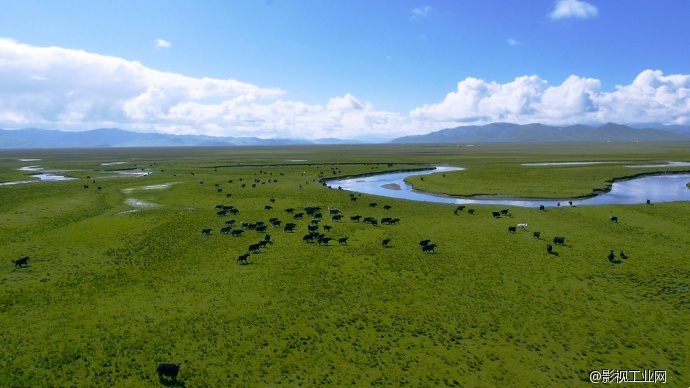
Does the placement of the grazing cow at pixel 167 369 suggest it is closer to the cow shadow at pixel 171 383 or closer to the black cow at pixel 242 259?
the cow shadow at pixel 171 383

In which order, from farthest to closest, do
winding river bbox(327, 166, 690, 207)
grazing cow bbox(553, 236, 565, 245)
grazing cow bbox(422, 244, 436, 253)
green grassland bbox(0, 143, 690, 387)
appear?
1. winding river bbox(327, 166, 690, 207)
2. grazing cow bbox(553, 236, 565, 245)
3. grazing cow bbox(422, 244, 436, 253)
4. green grassland bbox(0, 143, 690, 387)

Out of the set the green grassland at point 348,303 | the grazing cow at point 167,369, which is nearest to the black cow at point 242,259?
the green grassland at point 348,303

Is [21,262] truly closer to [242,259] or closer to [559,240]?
[242,259]

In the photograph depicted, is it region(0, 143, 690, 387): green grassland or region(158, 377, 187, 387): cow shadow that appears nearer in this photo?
region(158, 377, 187, 387): cow shadow

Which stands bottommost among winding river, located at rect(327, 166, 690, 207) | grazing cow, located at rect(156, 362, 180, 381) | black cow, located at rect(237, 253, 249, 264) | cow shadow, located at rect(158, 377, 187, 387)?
cow shadow, located at rect(158, 377, 187, 387)

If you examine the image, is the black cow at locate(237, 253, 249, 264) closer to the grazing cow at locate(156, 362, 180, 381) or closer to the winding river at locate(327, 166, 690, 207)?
the grazing cow at locate(156, 362, 180, 381)

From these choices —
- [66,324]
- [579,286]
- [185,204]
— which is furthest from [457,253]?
[185,204]

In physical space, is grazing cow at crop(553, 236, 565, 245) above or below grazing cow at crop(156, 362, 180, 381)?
above

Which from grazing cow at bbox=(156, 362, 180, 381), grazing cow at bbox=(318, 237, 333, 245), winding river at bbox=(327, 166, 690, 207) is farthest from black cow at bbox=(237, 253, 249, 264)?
winding river at bbox=(327, 166, 690, 207)

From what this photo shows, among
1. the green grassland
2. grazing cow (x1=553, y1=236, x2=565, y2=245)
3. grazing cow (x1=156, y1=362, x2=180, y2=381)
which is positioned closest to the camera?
grazing cow (x1=156, y1=362, x2=180, y2=381)
